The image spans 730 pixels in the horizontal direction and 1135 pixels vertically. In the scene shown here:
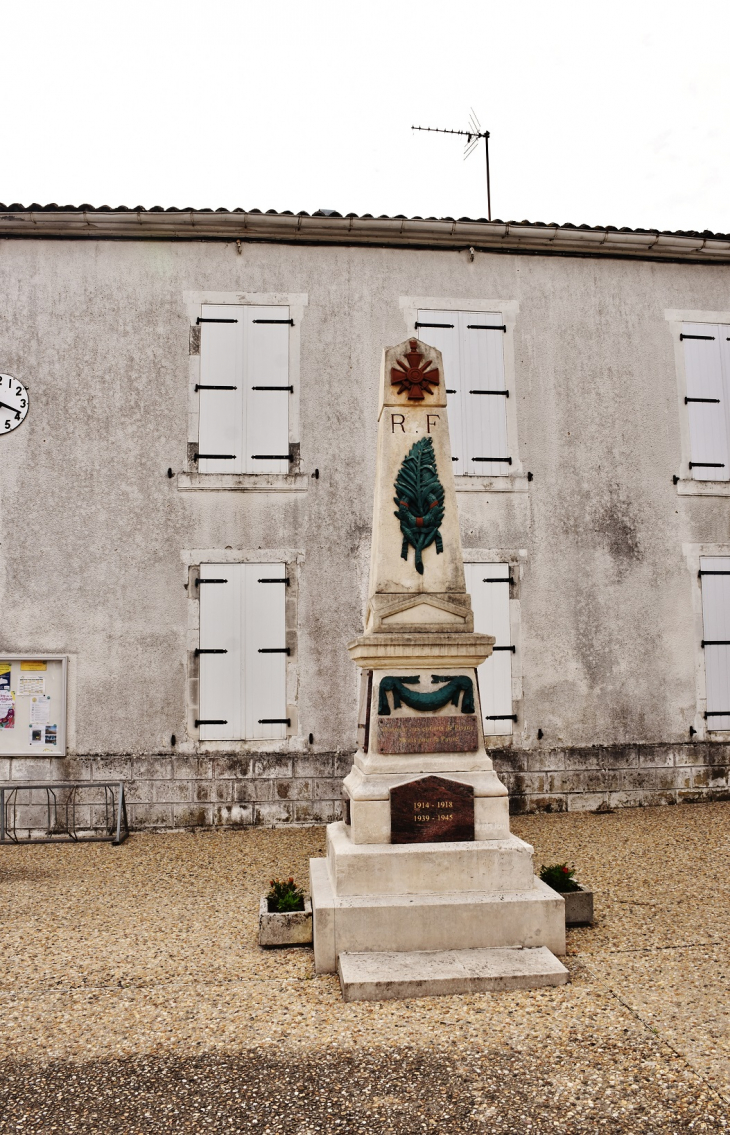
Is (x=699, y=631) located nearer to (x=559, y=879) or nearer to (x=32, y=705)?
(x=559, y=879)

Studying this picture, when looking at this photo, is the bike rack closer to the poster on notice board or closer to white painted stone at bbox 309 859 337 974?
the poster on notice board

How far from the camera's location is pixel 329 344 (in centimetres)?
842

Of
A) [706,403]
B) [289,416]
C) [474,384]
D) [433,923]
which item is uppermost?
[474,384]

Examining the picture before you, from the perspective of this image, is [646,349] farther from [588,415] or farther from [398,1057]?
[398,1057]

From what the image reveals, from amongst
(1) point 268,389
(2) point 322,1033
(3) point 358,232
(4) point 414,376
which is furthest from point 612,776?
(3) point 358,232

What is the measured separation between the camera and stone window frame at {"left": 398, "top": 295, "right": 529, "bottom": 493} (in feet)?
27.5

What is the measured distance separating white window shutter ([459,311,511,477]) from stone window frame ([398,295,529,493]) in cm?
5

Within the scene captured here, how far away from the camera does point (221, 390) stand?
324 inches

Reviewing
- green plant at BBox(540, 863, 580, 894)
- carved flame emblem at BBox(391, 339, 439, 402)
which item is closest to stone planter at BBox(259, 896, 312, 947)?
green plant at BBox(540, 863, 580, 894)

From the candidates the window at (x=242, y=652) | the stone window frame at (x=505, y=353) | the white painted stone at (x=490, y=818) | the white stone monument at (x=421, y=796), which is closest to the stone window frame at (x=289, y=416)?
the window at (x=242, y=652)

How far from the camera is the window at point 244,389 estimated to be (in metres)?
8.15

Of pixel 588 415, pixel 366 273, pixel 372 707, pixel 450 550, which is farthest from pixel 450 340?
pixel 372 707

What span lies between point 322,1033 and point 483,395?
6.77m

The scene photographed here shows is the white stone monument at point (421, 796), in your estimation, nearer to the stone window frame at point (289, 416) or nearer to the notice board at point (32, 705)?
the stone window frame at point (289, 416)
